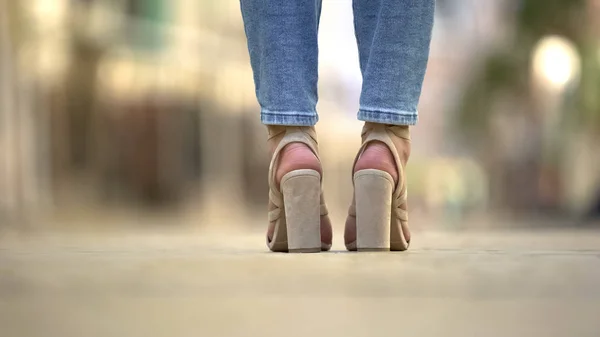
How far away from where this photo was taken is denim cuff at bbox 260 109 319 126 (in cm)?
140

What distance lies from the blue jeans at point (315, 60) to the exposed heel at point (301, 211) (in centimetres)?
9

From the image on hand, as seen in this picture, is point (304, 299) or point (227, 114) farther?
point (227, 114)

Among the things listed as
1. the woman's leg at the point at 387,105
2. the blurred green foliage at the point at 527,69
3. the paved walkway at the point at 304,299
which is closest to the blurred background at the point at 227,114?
the blurred green foliage at the point at 527,69

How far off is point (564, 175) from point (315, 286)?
28.9 ft

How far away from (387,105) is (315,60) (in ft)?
0.46

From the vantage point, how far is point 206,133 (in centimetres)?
877

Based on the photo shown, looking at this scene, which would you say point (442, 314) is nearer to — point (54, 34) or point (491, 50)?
point (54, 34)

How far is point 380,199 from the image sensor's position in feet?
4.58

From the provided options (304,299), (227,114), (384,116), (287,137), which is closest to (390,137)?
(384,116)

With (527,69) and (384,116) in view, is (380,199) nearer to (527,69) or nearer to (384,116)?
(384,116)

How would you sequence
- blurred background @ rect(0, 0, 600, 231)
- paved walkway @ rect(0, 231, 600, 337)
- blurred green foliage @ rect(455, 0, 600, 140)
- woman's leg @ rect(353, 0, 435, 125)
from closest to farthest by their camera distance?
paved walkway @ rect(0, 231, 600, 337)
woman's leg @ rect(353, 0, 435, 125)
blurred background @ rect(0, 0, 600, 231)
blurred green foliage @ rect(455, 0, 600, 140)

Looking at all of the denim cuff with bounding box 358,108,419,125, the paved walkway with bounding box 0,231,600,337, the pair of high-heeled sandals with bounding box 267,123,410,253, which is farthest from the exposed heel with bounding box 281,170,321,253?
the paved walkway with bounding box 0,231,600,337

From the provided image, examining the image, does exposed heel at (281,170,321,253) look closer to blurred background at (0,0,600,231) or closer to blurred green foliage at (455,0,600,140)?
blurred background at (0,0,600,231)

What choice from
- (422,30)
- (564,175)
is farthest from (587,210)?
(422,30)
